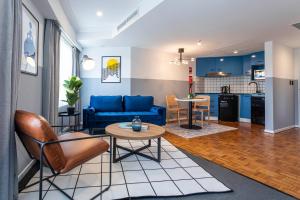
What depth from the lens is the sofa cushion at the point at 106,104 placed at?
446 centimetres

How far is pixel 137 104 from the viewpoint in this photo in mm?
4672

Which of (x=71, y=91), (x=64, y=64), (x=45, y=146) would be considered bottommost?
(x=45, y=146)

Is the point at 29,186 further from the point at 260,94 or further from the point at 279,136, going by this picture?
the point at 260,94

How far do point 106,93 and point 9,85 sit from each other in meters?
3.68

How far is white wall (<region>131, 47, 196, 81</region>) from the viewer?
5.18m

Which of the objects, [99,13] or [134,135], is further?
[99,13]

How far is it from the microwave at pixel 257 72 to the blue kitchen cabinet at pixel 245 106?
→ 2.04 feet

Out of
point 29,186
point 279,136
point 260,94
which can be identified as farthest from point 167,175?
point 260,94

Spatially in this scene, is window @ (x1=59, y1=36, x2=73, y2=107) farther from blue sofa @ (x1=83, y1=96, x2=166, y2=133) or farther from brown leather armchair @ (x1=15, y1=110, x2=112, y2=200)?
brown leather armchair @ (x1=15, y1=110, x2=112, y2=200)

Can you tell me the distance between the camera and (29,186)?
1817 mm

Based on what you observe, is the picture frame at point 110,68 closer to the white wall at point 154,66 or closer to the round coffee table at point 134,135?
the white wall at point 154,66

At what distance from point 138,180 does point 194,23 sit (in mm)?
2800

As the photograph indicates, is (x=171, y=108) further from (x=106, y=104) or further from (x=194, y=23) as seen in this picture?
(x=194, y=23)

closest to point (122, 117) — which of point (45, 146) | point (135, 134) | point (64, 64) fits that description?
point (135, 134)
